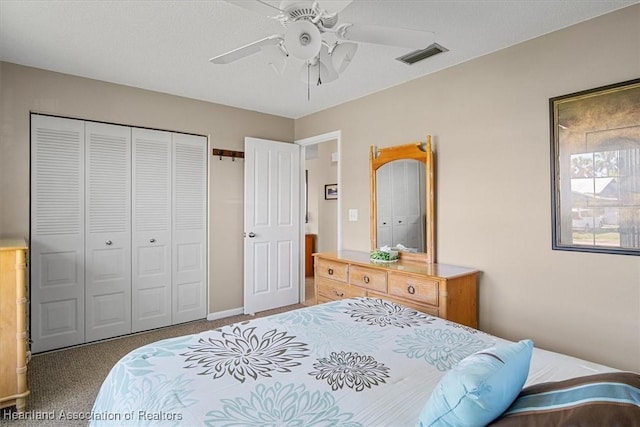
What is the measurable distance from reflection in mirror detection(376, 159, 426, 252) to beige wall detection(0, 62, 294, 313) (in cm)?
170

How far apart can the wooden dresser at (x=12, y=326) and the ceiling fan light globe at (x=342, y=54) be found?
221 cm

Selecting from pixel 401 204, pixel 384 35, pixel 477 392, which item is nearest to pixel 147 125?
pixel 401 204

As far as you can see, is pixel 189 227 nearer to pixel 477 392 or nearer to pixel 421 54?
pixel 421 54

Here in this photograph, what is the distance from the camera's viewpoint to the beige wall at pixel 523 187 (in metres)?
2.10

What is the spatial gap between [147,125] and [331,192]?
303cm

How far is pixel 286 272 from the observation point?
177 inches

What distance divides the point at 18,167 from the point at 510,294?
3.98m

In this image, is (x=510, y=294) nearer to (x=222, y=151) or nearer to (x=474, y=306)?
(x=474, y=306)

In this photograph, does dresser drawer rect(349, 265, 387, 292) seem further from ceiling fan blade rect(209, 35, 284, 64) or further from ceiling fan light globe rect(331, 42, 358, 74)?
ceiling fan blade rect(209, 35, 284, 64)

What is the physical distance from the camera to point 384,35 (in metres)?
1.68

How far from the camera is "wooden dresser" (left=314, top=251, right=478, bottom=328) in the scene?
2.50 metres

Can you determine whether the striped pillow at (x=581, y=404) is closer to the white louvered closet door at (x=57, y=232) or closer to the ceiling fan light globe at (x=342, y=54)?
the ceiling fan light globe at (x=342, y=54)

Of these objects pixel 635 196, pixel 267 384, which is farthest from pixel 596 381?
pixel 635 196

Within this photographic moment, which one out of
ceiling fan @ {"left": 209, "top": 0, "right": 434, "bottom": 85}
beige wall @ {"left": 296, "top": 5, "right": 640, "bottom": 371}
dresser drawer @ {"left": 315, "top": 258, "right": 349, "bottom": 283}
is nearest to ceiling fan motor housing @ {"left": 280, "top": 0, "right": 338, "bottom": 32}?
ceiling fan @ {"left": 209, "top": 0, "right": 434, "bottom": 85}
